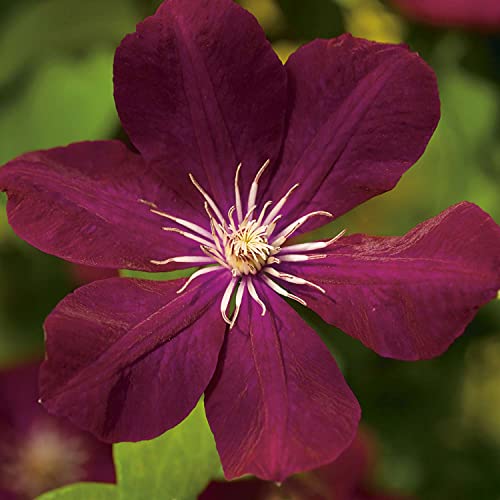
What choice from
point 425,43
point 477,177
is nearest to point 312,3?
point 425,43

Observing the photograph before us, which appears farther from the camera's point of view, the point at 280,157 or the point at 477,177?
the point at 477,177

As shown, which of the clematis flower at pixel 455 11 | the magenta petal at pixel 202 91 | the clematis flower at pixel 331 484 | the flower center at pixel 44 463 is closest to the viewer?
the magenta petal at pixel 202 91

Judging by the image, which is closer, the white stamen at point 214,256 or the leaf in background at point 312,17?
the white stamen at point 214,256

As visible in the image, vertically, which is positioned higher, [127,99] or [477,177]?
[127,99]

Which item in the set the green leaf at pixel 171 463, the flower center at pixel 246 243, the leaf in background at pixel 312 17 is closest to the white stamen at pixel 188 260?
the flower center at pixel 246 243

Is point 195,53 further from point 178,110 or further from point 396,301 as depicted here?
point 396,301

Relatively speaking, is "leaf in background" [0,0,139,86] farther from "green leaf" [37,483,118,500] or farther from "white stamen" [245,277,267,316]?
"green leaf" [37,483,118,500]

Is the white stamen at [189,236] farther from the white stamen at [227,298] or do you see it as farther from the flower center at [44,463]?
the flower center at [44,463]

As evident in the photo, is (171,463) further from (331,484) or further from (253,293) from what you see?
(331,484)
